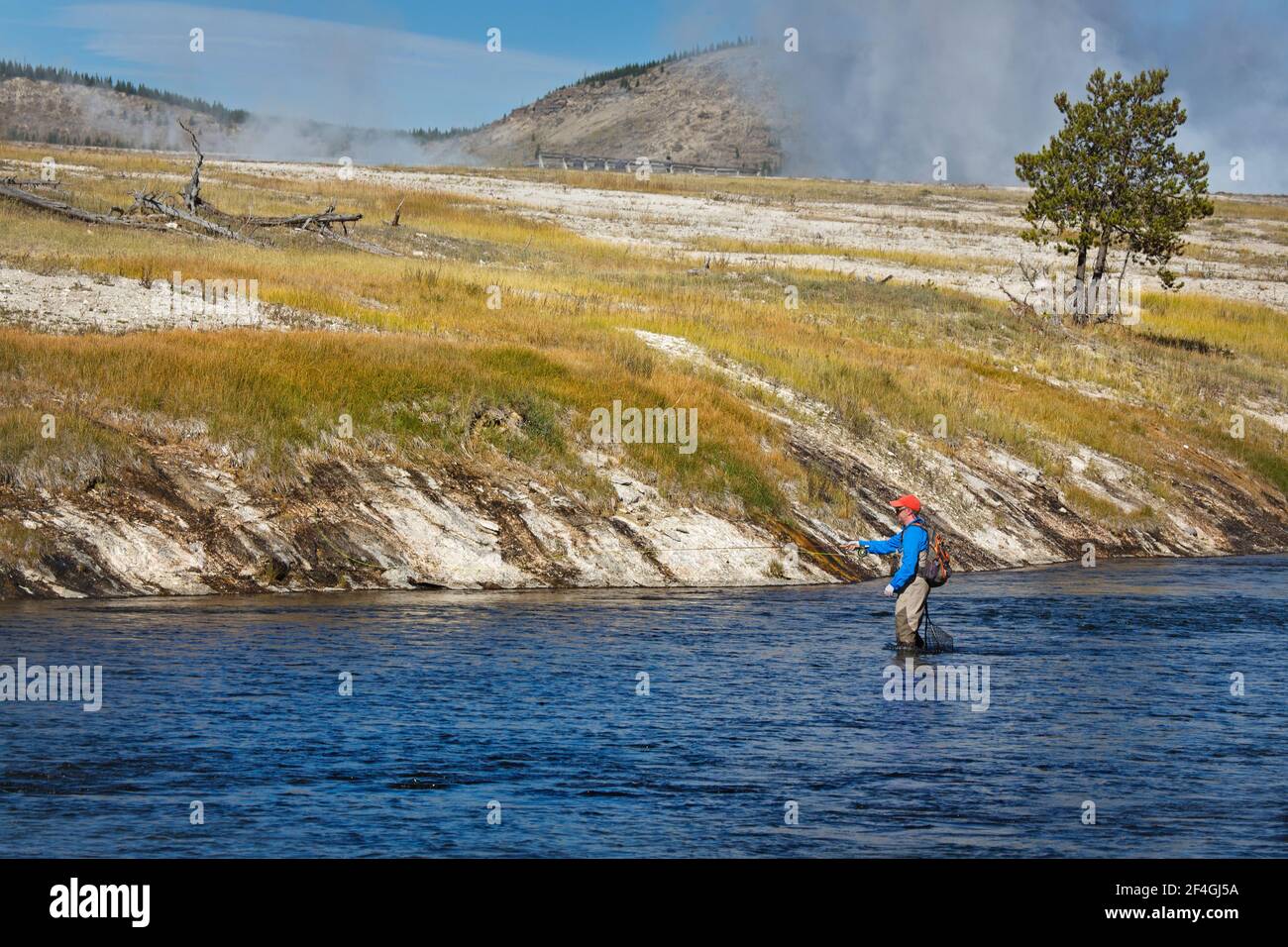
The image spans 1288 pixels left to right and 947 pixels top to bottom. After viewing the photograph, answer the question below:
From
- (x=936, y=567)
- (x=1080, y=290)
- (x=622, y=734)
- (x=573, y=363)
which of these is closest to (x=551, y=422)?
(x=573, y=363)

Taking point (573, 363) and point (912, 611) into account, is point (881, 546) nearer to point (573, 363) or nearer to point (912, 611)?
point (912, 611)

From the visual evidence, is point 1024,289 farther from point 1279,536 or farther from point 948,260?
point 1279,536

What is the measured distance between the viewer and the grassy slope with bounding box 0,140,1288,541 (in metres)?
29.1

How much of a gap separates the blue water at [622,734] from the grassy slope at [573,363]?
5.21 metres

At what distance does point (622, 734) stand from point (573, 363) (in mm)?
18141

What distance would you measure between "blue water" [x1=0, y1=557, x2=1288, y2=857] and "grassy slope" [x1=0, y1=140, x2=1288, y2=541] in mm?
5210

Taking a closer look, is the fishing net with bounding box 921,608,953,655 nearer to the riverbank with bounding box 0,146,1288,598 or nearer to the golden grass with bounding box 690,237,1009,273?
the riverbank with bounding box 0,146,1288,598

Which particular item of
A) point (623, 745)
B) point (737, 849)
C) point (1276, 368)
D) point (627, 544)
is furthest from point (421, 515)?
point (1276, 368)

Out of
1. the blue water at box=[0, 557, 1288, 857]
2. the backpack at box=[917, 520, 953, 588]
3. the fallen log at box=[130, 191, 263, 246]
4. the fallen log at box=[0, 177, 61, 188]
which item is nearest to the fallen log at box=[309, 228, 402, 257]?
the fallen log at box=[130, 191, 263, 246]

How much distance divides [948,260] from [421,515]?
53.1 meters

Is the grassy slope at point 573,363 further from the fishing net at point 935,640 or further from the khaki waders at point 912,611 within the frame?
the khaki waders at point 912,611

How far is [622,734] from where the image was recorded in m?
17.4

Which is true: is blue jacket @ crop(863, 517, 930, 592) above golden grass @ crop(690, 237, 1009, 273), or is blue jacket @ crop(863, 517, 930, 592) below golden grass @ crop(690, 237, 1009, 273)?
below
